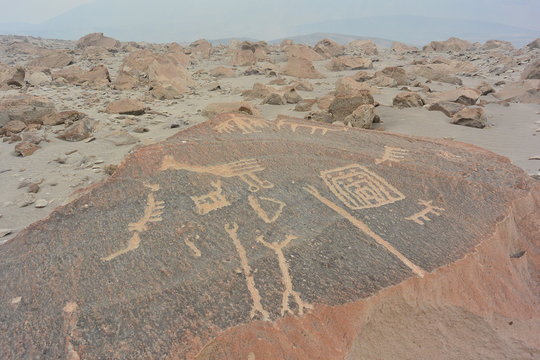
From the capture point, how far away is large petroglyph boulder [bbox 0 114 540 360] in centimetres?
138

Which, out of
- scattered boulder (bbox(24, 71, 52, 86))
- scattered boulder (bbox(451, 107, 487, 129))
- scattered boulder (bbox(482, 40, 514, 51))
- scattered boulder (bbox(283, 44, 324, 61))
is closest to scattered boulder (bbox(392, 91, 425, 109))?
scattered boulder (bbox(451, 107, 487, 129))

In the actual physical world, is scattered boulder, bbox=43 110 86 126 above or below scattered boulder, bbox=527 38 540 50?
above

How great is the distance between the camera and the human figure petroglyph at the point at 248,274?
4.63 ft

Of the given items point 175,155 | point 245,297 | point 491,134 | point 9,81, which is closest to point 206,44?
point 9,81

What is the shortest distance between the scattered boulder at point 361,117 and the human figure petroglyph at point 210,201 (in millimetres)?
2821

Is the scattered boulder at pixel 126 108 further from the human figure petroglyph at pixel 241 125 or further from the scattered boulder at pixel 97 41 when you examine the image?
the scattered boulder at pixel 97 41

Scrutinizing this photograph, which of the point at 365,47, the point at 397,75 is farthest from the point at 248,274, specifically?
the point at 365,47

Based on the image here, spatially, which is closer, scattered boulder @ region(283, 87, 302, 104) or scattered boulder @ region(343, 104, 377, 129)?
scattered boulder @ region(343, 104, 377, 129)

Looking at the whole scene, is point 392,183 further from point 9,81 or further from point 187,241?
Result: point 9,81

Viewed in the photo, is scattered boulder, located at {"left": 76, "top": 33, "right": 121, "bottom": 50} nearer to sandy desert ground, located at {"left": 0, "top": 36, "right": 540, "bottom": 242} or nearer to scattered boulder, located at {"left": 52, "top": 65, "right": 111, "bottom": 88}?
sandy desert ground, located at {"left": 0, "top": 36, "right": 540, "bottom": 242}

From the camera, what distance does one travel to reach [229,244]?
1.72 meters

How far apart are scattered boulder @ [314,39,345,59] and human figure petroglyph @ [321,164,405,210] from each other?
11333mm

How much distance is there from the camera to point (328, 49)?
13680 mm

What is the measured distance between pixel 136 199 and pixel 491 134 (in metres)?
4.22
